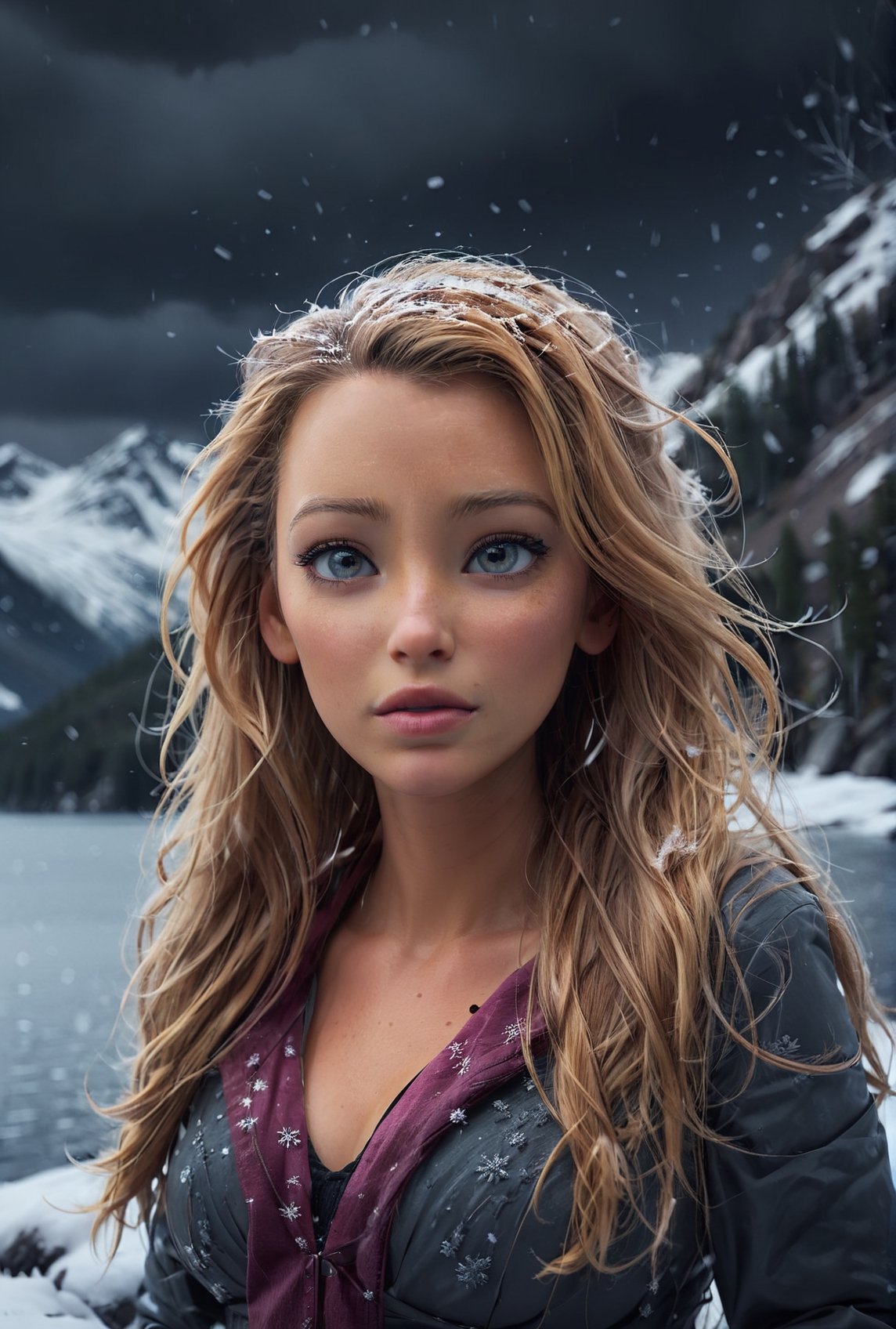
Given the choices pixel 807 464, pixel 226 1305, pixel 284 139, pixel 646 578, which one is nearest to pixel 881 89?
pixel 807 464

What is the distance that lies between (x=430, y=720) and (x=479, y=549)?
11 cm

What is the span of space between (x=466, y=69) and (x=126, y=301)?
496mm

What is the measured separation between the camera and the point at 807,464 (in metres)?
1.45

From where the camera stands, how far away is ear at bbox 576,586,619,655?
785 millimetres

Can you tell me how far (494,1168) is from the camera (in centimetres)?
69

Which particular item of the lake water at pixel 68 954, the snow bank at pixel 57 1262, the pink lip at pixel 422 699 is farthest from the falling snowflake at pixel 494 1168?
the lake water at pixel 68 954

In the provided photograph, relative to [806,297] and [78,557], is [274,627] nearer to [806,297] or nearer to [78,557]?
[78,557]

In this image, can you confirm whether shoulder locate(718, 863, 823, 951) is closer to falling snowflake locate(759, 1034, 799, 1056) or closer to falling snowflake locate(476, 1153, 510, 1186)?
falling snowflake locate(759, 1034, 799, 1056)

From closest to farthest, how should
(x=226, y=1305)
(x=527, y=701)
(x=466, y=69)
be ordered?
(x=527, y=701), (x=226, y=1305), (x=466, y=69)

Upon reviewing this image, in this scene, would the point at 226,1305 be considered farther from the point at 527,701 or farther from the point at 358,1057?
the point at 527,701

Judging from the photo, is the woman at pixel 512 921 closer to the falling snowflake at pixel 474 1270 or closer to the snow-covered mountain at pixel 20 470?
the falling snowflake at pixel 474 1270

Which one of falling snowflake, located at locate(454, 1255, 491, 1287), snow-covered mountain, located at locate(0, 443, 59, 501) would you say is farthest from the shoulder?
snow-covered mountain, located at locate(0, 443, 59, 501)

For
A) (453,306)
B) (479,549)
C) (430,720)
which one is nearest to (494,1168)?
(430,720)

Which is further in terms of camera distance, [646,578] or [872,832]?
[872,832]
